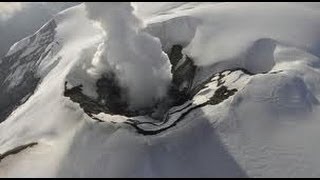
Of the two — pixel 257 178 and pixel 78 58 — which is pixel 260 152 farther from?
pixel 78 58

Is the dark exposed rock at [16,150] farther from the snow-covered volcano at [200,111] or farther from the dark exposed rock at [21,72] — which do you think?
the dark exposed rock at [21,72]

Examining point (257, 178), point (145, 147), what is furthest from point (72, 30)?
point (257, 178)

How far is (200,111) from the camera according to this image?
5478cm

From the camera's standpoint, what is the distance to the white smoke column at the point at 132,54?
62.6 m

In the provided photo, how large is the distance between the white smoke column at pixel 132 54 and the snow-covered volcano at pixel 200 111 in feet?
2.88

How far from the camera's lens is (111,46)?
213 ft

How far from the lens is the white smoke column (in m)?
62.6

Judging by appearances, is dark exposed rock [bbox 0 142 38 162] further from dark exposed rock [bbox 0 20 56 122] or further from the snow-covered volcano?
dark exposed rock [bbox 0 20 56 122]

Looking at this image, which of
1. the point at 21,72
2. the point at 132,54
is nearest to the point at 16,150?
the point at 132,54

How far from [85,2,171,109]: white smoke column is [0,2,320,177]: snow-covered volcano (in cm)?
Result: 88

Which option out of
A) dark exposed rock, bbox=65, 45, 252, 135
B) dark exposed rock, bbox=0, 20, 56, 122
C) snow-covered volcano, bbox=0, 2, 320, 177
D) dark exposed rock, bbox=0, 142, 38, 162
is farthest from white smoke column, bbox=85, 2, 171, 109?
dark exposed rock, bbox=0, 20, 56, 122

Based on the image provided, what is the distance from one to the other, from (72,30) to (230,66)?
5113 cm

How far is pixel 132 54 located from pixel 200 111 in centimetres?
1334

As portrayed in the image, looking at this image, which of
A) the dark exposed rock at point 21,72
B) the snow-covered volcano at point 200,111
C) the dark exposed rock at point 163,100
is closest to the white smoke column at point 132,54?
the snow-covered volcano at point 200,111
